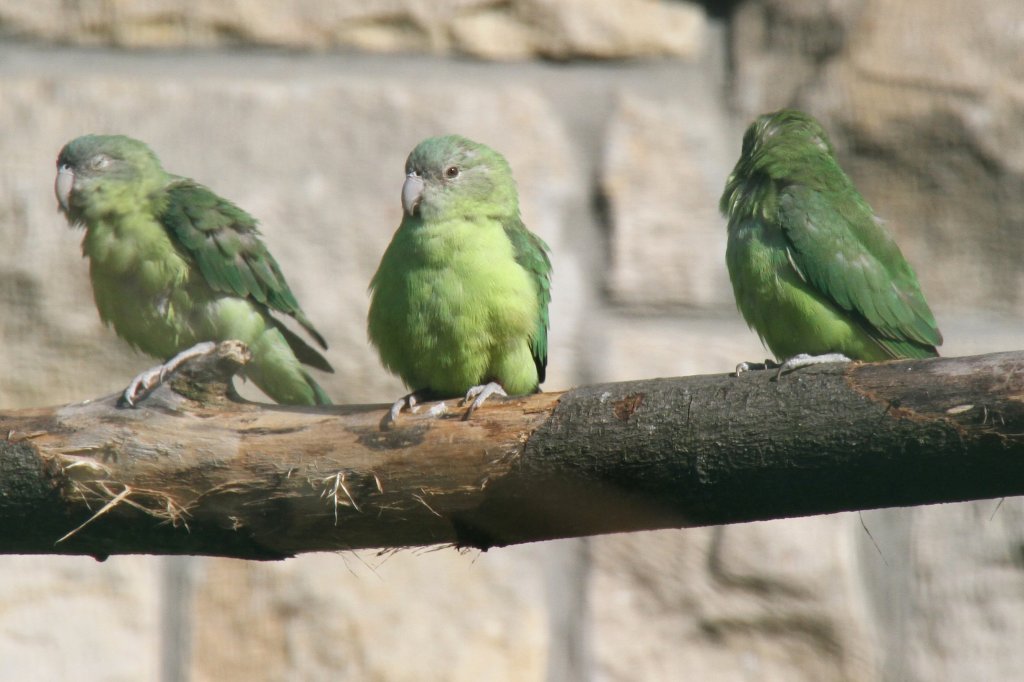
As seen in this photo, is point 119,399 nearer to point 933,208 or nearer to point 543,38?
point 543,38

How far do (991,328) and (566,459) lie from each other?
7.53ft

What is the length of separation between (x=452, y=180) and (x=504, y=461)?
141 centimetres

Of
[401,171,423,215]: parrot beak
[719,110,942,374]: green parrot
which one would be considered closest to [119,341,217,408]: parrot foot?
[401,171,423,215]: parrot beak

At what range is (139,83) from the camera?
15.0 ft

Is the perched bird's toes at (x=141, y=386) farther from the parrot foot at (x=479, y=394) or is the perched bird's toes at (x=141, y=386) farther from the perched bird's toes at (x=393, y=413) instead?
the parrot foot at (x=479, y=394)

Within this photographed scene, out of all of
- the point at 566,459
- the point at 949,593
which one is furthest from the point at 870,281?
the point at 566,459

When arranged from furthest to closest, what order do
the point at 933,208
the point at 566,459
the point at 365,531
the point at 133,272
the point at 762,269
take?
the point at 933,208
the point at 133,272
the point at 762,269
the point at 365,531
the point at 566,459

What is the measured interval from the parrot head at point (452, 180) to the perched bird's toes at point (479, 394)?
0.61 meters

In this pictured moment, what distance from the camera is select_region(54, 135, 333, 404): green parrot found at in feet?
13.6

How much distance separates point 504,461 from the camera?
2.82 m

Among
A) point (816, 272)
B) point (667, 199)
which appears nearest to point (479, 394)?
point (816, 272)

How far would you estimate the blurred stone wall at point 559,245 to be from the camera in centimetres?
427

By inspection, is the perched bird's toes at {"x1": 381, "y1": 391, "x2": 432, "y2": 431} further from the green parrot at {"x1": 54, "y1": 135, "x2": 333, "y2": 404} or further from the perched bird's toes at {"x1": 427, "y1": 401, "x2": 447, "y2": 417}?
the green parrot at {"x1": 54, "y1": 135, "x2": 333, "y2": 404}

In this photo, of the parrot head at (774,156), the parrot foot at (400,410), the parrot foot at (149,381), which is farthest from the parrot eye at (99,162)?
the parrot head at (774,156)
